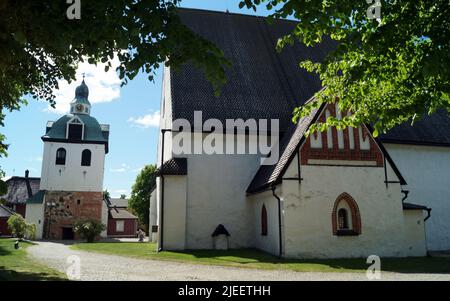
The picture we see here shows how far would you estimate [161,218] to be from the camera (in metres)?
17.2

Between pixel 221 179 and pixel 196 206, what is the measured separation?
1913mm

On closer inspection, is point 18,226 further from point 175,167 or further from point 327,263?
point 327,263

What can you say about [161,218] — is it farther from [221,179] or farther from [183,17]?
[183,17]

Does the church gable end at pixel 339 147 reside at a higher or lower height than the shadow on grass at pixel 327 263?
higher

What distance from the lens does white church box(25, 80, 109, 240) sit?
35938 mm

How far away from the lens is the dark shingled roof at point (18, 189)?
154 feet

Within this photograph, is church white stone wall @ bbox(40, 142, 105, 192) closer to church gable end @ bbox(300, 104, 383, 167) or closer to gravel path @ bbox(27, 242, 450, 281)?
gravel path @ bbox(27, 242, 450, 281)

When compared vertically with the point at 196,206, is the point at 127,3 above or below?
above

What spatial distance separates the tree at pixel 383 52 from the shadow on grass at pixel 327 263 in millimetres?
5782

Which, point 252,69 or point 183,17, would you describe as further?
point 183,17

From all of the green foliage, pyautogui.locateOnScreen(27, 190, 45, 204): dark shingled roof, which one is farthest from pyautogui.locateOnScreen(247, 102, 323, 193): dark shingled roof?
pyautogui.locateOnScreen(27, 190, 45, 204): dark shingled roof

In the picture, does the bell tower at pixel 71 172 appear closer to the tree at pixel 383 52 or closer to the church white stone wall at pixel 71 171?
the church white stone wall at pixel 71 171

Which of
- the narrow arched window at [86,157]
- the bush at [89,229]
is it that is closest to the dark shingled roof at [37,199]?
the narrow arched window at [86,157]
